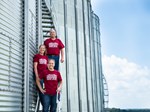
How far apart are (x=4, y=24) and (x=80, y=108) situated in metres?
12.8

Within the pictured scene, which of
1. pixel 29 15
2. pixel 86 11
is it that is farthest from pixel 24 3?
pixel 86 11

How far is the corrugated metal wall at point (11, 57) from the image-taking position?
563 cm

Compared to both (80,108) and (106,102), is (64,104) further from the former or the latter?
(106,102)

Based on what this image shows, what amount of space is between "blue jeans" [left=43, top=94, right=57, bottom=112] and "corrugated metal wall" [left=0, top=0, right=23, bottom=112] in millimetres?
516

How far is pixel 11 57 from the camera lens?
6172 mm

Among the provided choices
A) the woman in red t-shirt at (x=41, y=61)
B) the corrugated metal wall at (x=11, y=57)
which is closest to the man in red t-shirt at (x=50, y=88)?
the woman in red t-shirt at (x=41, y=61)

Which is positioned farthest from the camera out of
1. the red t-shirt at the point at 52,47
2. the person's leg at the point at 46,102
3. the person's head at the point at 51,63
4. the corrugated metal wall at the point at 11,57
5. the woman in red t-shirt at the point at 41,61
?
the red t-shirt at the point at 52,47

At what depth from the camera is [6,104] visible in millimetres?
5676

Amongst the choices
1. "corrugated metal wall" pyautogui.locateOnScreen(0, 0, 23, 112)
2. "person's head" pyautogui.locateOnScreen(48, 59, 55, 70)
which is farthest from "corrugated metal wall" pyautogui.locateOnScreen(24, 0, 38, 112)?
"person's head" pyautogui.locateOnScreen(48, 59, 55, 70)

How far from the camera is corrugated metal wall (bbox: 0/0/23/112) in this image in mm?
5633

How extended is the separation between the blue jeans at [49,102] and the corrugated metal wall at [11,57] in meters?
0.52

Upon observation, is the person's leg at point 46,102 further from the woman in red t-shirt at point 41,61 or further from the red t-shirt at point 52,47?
the red t-shirt at point 52,47

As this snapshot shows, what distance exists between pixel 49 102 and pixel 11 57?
4.58 feet

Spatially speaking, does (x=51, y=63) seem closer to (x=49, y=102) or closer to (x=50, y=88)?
(x=50, y=88)
